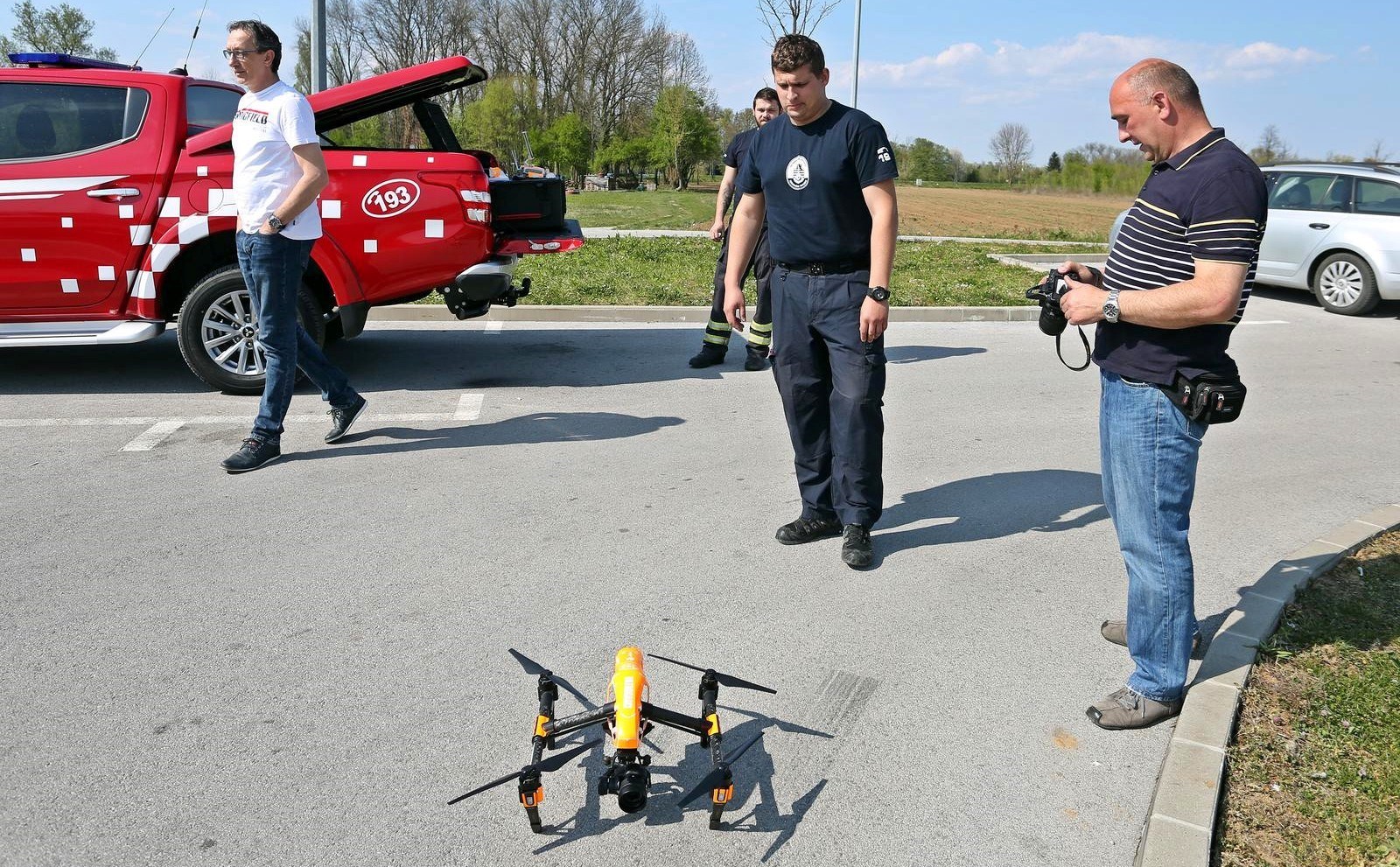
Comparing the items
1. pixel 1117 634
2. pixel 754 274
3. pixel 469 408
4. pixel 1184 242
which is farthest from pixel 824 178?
pixel 754 274

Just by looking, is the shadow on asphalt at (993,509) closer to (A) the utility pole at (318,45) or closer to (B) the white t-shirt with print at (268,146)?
(B) the white t-shirt with print at (268,146)

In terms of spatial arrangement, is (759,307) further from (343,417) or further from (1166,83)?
(1166,83)

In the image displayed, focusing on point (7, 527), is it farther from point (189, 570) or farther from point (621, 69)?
point (621, 69)

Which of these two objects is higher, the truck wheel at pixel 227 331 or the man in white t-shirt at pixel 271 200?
the man in white t-shirt at pixel 271 200

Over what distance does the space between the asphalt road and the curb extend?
2.53 m

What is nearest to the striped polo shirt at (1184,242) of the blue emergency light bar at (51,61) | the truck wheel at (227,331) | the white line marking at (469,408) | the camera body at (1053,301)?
the camera body at (1053,301)

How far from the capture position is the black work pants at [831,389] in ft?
14.4

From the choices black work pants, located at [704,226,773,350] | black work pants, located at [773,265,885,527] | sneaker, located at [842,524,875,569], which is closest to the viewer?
black work pants, located at [773,265,885,527]

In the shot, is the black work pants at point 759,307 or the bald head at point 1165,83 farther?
the black work pants at point 759,307

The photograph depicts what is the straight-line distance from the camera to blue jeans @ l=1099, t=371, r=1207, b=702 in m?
3.10

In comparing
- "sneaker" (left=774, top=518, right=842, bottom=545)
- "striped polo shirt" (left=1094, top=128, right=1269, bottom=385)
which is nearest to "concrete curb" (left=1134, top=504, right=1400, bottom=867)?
"striped polo shirt" (left=1094, top=128, right=1269, bottom=385)

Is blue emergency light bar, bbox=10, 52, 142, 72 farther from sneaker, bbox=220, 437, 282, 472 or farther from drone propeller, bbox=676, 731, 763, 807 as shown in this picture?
drone propeller, bbox=676, 731, 763, 807

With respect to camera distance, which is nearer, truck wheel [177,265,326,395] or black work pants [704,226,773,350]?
truck wheel [177,265,326,395]

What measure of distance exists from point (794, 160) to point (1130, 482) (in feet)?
6.11
